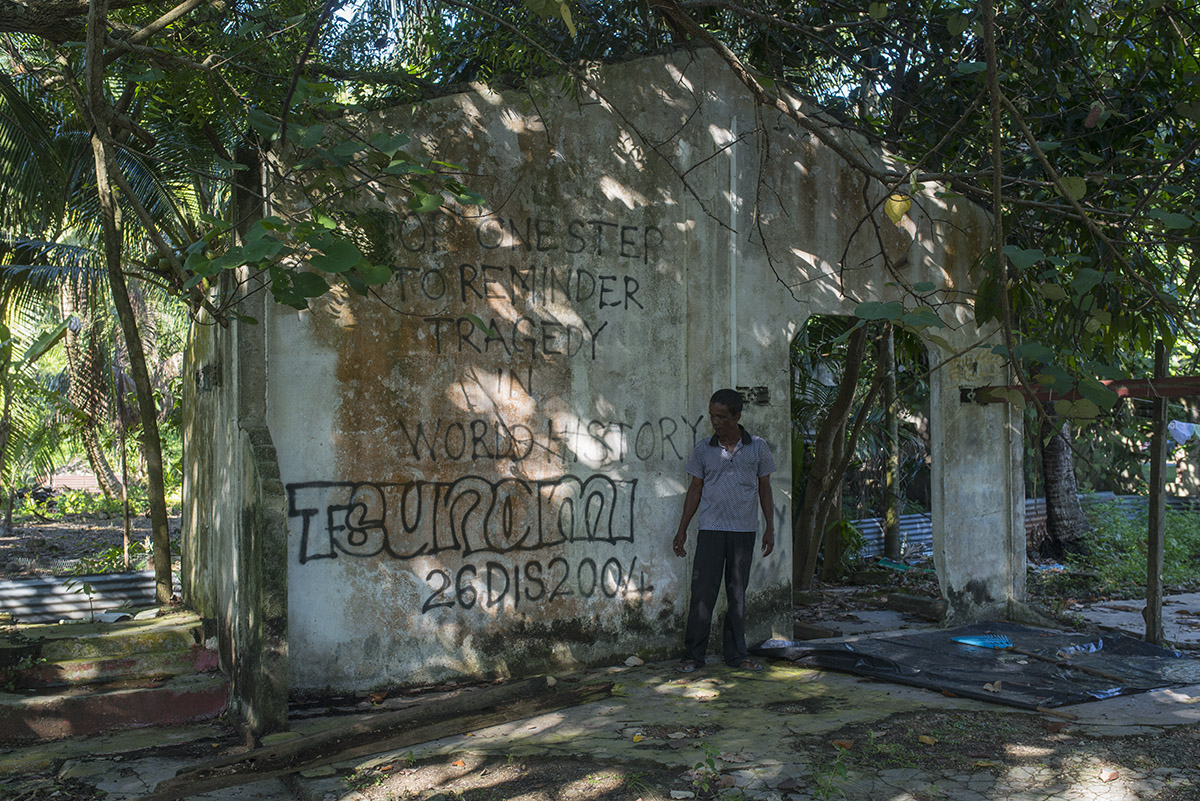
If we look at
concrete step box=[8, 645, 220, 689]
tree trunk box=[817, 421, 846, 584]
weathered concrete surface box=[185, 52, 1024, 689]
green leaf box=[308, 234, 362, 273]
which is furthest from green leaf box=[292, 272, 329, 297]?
tree trunk box=[817, 421, 846, 584]

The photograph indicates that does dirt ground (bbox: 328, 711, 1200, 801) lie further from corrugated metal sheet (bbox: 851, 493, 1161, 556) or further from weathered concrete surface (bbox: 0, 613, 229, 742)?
corrugated metal sheet (bbox: 851, 493, 1161, 556)

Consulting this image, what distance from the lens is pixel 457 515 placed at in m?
5.84

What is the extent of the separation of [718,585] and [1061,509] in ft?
25.3

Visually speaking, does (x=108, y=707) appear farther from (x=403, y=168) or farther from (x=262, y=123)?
(x=403, y=168)

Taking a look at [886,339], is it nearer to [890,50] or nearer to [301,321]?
[890,50]

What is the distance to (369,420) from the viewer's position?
18.4ft

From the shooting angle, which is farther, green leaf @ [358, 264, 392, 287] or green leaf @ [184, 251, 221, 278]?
green leaf @ [358, 264, 392, 287]

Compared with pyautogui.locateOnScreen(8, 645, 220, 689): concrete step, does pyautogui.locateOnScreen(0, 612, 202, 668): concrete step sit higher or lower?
higher

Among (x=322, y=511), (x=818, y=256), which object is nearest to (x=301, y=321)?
(x=322, y=511)

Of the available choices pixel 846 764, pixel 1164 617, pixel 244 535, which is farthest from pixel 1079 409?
pixel 1164 617

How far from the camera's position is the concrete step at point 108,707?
4.91m

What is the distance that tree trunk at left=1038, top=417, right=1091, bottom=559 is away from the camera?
39.0ft

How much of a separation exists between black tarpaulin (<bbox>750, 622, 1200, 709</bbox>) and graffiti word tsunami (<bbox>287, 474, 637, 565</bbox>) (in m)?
1.53

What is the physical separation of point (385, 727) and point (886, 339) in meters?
5.74
